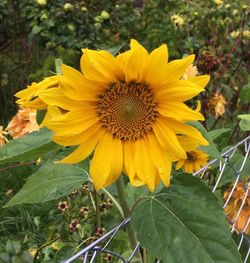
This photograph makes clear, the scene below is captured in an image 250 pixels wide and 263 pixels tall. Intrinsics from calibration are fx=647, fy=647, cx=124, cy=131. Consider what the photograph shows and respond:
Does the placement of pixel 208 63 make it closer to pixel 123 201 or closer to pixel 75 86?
pixel 123 201

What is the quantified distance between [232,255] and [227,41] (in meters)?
2.66

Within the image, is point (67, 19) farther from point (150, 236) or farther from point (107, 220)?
point (150, 236)

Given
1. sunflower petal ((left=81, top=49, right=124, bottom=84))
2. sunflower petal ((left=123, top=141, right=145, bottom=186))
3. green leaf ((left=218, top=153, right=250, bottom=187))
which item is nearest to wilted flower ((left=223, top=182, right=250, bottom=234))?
green leaf ((left=218, top=153, right=250, bottom=187))

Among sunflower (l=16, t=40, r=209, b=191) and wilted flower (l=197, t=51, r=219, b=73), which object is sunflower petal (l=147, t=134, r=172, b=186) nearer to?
sunflower (l=16, t=40, r=209, b=191)

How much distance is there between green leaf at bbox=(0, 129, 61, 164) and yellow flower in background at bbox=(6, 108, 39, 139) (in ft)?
2.41

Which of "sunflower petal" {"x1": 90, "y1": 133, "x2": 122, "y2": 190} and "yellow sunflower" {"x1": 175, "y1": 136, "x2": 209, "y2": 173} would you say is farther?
"yellow sunflower" {"x1": 175, "y1": 136, "x2": 209, "y2": 173}

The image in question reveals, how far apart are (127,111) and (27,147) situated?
17 centimetres

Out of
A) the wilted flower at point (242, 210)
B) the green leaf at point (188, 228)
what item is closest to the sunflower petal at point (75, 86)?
the green leaf at point (188, 228)

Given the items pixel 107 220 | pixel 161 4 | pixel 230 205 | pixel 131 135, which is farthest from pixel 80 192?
pixel 161 4

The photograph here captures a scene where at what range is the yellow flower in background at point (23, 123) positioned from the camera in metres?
1.79

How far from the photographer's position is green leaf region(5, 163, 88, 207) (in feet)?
3.57

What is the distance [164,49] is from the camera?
90 centimetres

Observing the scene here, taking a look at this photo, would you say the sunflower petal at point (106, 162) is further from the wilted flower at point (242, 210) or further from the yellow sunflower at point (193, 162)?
the yellow sunflower at point (193, 162)

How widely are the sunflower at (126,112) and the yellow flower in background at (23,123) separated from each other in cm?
77
